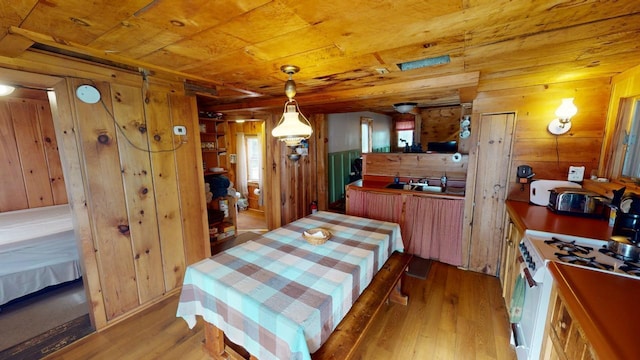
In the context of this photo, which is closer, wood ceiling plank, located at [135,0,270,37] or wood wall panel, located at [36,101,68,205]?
wood ceiling plank, located at [135,0,270,37]

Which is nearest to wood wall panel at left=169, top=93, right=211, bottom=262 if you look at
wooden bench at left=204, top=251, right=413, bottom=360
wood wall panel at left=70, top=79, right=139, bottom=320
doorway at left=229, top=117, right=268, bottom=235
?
wood wall panel at left=70, top=79, right=139, bottom=320

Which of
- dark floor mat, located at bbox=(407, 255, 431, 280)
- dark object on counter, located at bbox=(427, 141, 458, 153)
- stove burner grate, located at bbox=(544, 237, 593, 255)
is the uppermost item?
dark object on counter, located at bbox=(427, 141, 458, 153)

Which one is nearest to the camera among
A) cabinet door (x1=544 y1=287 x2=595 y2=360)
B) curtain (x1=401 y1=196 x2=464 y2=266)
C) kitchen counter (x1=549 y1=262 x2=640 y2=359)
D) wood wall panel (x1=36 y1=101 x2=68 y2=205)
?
kitchen counter (x1=549 y1=262 x2=640 y2=359)

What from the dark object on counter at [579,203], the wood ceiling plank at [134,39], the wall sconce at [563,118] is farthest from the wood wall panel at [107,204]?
the wall sconce at [563,118]

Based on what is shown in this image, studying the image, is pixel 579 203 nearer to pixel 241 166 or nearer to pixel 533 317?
pixel 533 317

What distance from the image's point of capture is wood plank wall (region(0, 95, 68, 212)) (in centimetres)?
288

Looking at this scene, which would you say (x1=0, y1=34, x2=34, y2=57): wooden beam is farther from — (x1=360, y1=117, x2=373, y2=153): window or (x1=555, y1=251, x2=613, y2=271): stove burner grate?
(x1=360, y1=117, x2=373, y2=153): window

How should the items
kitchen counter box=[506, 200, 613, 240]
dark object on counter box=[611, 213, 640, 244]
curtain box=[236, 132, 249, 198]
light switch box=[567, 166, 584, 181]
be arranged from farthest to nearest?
curtain box=[236, 132, 249, 198]
light switch box=[567, 166, 584, 181]
kitchen counter box=[506, 200, 613, 240]
dark object on counter box=[611, 213, 640, 244]

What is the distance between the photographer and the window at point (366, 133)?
628 cm

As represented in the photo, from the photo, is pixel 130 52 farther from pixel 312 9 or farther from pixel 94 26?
pixel 312 9

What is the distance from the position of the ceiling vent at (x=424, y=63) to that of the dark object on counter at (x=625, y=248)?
1.40 m

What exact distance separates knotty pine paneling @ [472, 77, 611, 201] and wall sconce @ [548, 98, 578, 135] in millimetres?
43

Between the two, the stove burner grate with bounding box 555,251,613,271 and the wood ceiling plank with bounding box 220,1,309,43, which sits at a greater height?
the wood ceiling plank with bounding box 220,1,309,43

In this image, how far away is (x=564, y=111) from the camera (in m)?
2.11
